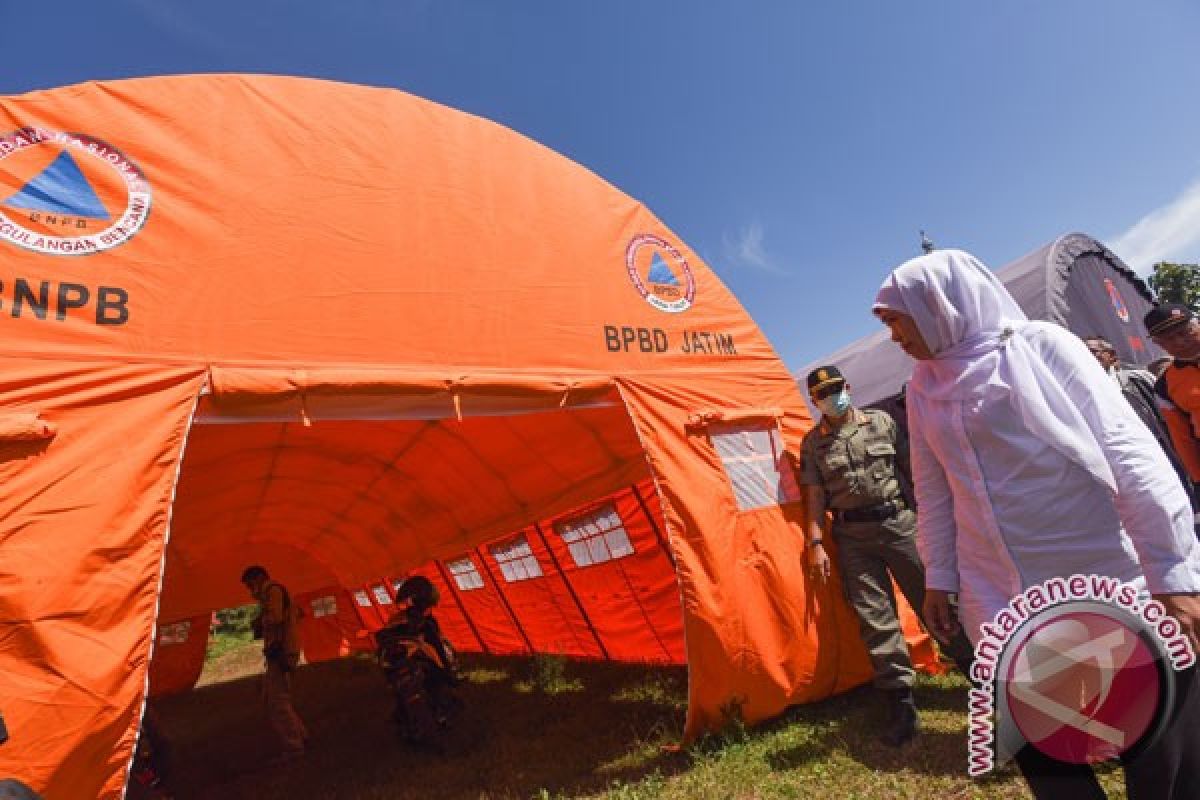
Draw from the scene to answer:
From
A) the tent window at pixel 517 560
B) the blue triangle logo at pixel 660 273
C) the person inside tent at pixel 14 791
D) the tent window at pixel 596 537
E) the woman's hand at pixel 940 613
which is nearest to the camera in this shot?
the person inside tent at pixel 14 791

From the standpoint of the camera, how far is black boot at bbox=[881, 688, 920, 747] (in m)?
4.05

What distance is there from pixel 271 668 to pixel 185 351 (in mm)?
4996

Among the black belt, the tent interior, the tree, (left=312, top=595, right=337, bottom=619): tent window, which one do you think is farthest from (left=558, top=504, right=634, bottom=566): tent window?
the tree

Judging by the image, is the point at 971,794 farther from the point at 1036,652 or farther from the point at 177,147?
the point at 177,147

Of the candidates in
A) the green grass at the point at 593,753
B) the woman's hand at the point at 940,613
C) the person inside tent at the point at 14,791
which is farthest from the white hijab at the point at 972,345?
the person inside tent at the point at 14,791

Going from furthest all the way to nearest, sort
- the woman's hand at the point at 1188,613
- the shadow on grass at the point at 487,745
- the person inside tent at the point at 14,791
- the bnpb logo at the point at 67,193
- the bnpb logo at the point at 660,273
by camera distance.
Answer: the bnpb logo at the point at 660,273 < the shadow on grass at the point at 487,745 < the bnpb logo at the point at 67,193 < the woman's hand at the point at 1188,613 < the person inside tent at the point at 14,791

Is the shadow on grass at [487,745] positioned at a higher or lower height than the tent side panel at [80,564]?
lower

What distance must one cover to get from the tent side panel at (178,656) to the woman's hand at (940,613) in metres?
16.1

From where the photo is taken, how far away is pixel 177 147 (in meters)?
3.63

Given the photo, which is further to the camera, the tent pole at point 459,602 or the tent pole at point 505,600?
the tent pole at point 459,602

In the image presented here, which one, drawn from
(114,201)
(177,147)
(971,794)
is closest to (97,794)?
(114,201)

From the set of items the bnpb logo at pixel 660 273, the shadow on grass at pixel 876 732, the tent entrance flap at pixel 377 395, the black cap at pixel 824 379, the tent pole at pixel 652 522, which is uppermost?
the bnpb logo at pixel 660 273

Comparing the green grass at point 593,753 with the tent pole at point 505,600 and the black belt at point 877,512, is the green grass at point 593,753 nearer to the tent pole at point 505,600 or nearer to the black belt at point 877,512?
the tent pole at point 505,600

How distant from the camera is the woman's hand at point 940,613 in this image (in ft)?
7.28
